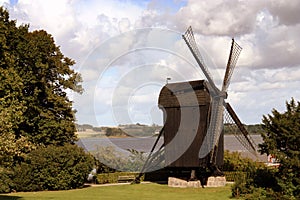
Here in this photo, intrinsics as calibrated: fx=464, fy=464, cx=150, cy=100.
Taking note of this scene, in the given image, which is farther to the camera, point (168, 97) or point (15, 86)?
point (168, 97)

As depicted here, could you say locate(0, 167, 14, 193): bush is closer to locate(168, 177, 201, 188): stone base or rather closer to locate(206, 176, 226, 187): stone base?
locate(168, 177, 201, 188): stone base

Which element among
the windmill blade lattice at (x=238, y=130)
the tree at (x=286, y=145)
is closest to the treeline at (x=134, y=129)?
the windmill blade lattice at (x=238, y=130)

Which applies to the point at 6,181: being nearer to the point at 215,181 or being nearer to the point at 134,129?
the point at 134,129

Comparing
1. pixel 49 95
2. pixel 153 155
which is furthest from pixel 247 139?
pixel 49 95

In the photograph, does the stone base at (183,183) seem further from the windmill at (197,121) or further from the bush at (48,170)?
the bush at (48,170)

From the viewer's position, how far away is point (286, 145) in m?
23.7

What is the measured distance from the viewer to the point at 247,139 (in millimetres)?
34844

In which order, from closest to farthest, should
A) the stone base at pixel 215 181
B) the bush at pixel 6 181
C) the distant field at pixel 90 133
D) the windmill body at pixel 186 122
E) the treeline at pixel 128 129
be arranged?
the bush at pixel 6 181
the windmill body at pixel 186 122
the treeline at pixel 128 129
the stone base at pixel 215 181
the distant field at pixel 90 133

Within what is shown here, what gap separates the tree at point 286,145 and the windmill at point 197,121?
26.9ft

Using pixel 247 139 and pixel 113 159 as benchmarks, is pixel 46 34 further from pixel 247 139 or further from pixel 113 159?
pixel 247 139

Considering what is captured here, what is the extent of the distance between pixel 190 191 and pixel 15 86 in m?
13.6

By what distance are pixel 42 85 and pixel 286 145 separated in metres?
20.0

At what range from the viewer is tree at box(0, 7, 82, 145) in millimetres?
34250

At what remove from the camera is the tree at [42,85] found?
112 ft
